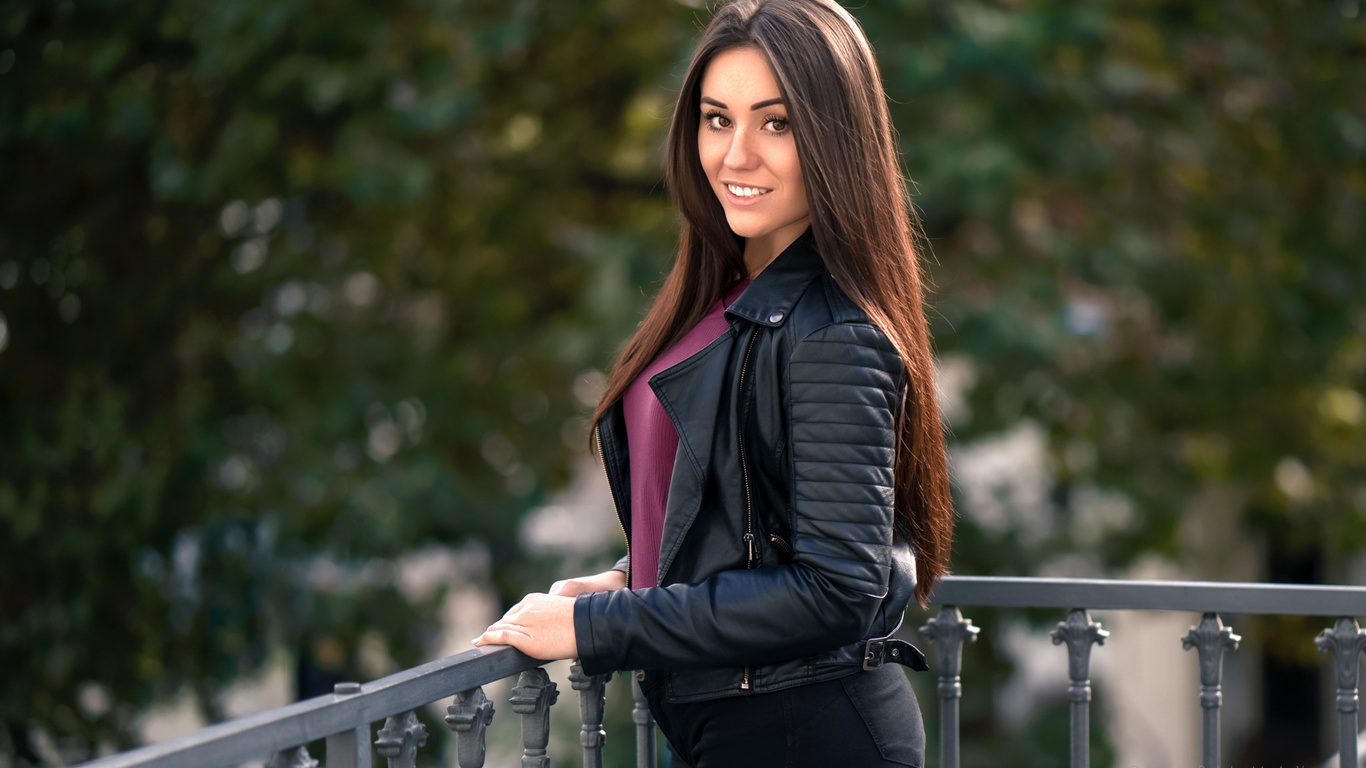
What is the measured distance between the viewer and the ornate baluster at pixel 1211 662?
259cm

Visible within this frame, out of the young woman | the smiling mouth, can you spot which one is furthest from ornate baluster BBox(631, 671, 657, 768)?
the smiling mouth

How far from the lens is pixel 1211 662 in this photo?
103 inches

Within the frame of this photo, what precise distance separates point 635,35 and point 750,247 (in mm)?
4008

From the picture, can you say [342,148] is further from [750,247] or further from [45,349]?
[750,247]

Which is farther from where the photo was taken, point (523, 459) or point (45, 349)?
→ point (45, 349)

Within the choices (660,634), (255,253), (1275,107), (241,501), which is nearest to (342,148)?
(255,253)

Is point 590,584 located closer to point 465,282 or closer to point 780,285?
point 780,285

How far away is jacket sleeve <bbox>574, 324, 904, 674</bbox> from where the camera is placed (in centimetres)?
176

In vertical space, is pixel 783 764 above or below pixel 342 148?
below

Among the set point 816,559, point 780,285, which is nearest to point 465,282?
point 780,285

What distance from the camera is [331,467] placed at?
556cm

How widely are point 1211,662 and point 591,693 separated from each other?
128cm

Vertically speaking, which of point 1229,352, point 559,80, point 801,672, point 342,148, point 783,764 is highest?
point 559,80

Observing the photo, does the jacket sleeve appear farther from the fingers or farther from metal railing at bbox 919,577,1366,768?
metal railing at bbox 919,577,1366,768
